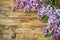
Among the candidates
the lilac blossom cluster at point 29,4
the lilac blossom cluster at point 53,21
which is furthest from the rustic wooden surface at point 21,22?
the lilac blossom cluster at point 53,21

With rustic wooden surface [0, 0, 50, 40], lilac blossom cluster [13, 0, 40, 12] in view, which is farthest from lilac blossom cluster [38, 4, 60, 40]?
rustic wooden surface [0, 0, 50, 40]

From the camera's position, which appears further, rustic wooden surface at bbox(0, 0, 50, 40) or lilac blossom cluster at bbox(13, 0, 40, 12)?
rustic wooden surface at bbox(0, 0, 50, 40)

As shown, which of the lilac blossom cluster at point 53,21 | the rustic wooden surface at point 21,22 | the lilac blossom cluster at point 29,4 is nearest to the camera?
the lilac blossom cluster at point 53,21

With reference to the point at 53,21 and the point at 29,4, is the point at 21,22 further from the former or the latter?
the point at 53,21

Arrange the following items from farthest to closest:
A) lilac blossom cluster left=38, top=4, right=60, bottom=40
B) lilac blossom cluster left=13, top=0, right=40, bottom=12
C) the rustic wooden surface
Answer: the rustic wooden surface → lilac blossom cluster left=13, top=0, right=40, bottom=12 → lilac blossom cluster left=38, top=4, right=60, bottom=40

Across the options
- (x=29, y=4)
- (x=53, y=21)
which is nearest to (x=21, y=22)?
(x=29, y=4)

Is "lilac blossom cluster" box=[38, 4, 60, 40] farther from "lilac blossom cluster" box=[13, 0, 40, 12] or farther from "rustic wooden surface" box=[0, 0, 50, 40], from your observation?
"rustic wooden surface" box=[0, 0, 50, 40]

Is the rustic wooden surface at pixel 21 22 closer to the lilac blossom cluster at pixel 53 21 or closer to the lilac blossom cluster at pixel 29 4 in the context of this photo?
the lilac blossom cluster at pixel 29 4

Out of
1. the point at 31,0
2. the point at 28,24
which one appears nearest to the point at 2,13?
the point at 28,24
